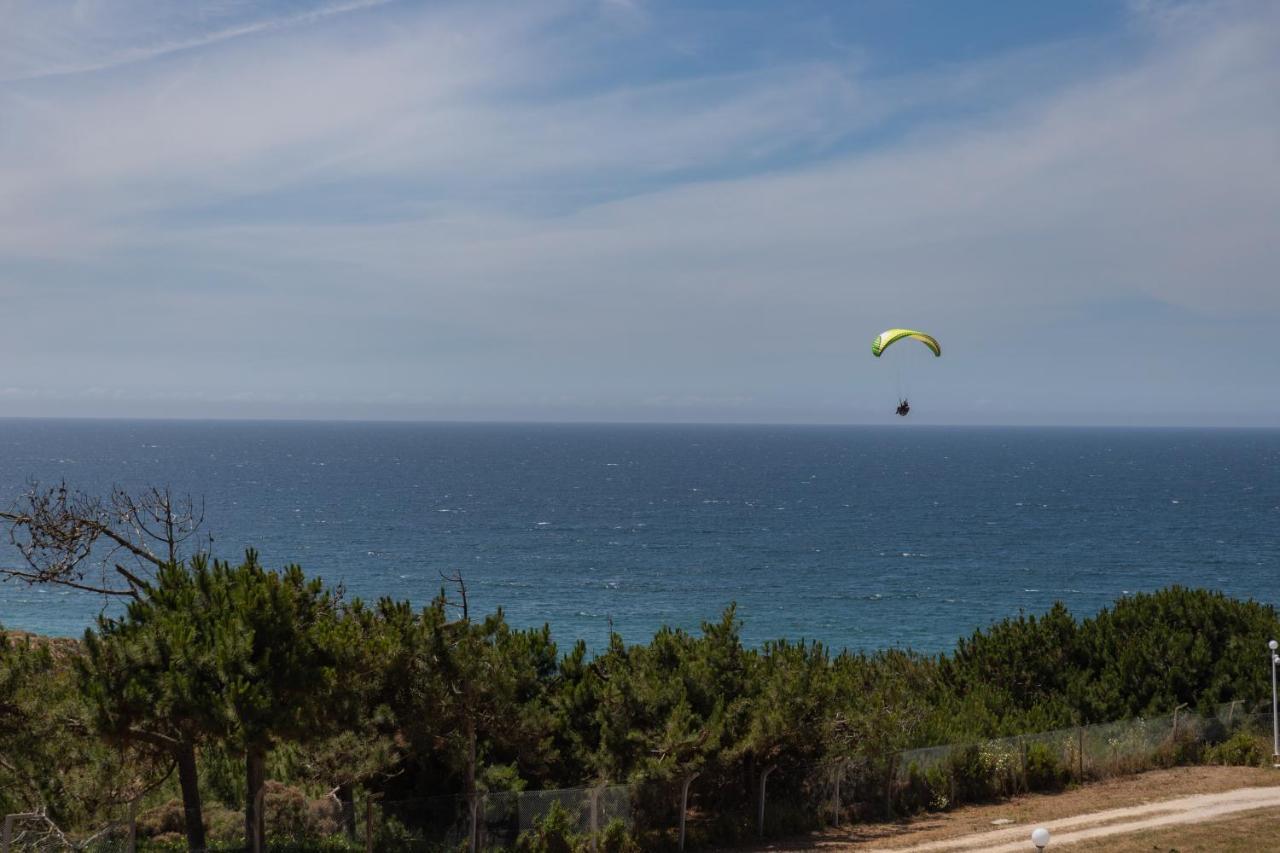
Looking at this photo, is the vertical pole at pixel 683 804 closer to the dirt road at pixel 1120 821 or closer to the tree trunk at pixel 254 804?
the dirt road at pixel 1120 821

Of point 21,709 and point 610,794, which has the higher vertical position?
point 21,709

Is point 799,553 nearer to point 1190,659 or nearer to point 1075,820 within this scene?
point 1190,659

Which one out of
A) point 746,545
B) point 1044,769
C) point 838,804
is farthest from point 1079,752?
point 746,545

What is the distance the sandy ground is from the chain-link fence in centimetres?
56

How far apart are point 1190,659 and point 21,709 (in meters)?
26.8

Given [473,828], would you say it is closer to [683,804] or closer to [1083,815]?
[683,804]

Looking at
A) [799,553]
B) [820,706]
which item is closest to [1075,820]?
[820,706]

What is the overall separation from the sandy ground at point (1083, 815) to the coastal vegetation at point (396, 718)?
2.73ft

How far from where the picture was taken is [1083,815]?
21.7 metres

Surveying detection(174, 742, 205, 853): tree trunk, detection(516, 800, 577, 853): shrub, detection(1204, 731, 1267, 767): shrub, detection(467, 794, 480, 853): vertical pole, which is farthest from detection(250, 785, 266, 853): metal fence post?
detection(1204, 731, 1267, 767): shrub

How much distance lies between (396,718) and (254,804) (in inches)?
107

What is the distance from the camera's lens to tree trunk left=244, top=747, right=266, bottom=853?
56.4 feet

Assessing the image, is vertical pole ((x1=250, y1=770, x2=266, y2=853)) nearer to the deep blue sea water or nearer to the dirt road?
the dirt road

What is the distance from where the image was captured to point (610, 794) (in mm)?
19688
